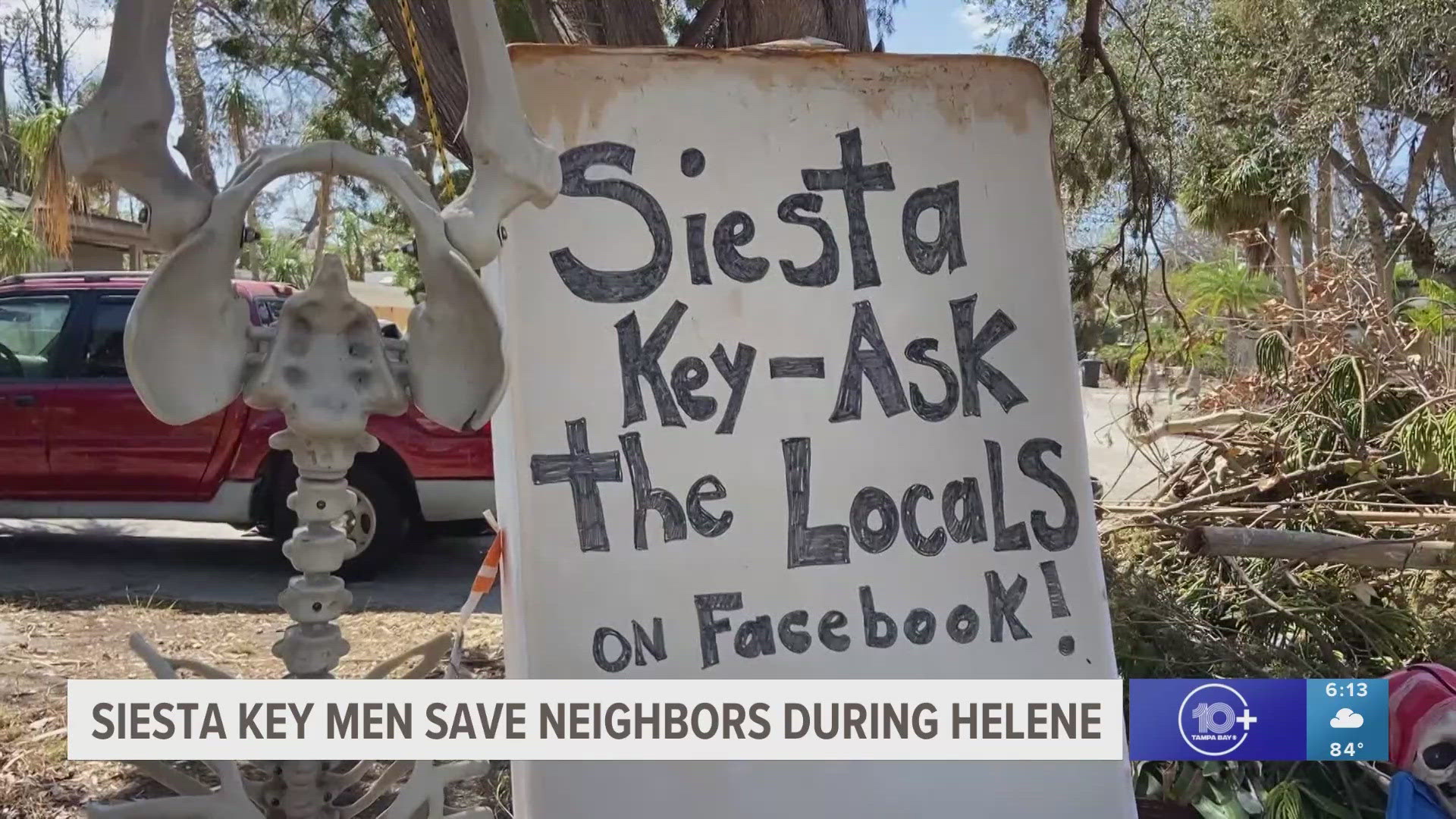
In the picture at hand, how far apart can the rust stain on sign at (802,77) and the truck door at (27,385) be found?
4.68 m

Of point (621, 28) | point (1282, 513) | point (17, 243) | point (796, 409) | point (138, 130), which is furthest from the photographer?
point (17, 243)

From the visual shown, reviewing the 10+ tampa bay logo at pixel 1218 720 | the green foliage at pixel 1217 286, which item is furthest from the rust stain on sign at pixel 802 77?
the green foliage at pixel 1217 286

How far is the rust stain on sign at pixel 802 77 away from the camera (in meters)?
2.48

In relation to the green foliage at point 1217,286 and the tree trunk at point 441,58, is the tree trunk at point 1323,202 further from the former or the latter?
the tree trunk at point 441,58

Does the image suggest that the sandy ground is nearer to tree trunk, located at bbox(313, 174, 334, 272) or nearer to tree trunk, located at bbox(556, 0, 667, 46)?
tree trunk, located at bbox(313, 174, 334, 272)

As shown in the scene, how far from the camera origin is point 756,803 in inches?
94.7

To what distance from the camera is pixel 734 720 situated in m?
2.45

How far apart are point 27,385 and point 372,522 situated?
2003 mm

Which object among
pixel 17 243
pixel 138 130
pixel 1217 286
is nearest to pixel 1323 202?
pixel 1217 286

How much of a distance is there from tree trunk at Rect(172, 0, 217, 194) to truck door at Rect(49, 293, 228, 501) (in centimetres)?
268

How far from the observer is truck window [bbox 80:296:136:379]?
19.2ft

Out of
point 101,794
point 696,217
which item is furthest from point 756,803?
point 101,794

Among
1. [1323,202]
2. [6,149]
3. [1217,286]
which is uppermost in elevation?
[6,149]

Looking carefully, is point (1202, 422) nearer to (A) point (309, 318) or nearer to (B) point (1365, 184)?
(A) point (309, 318)
